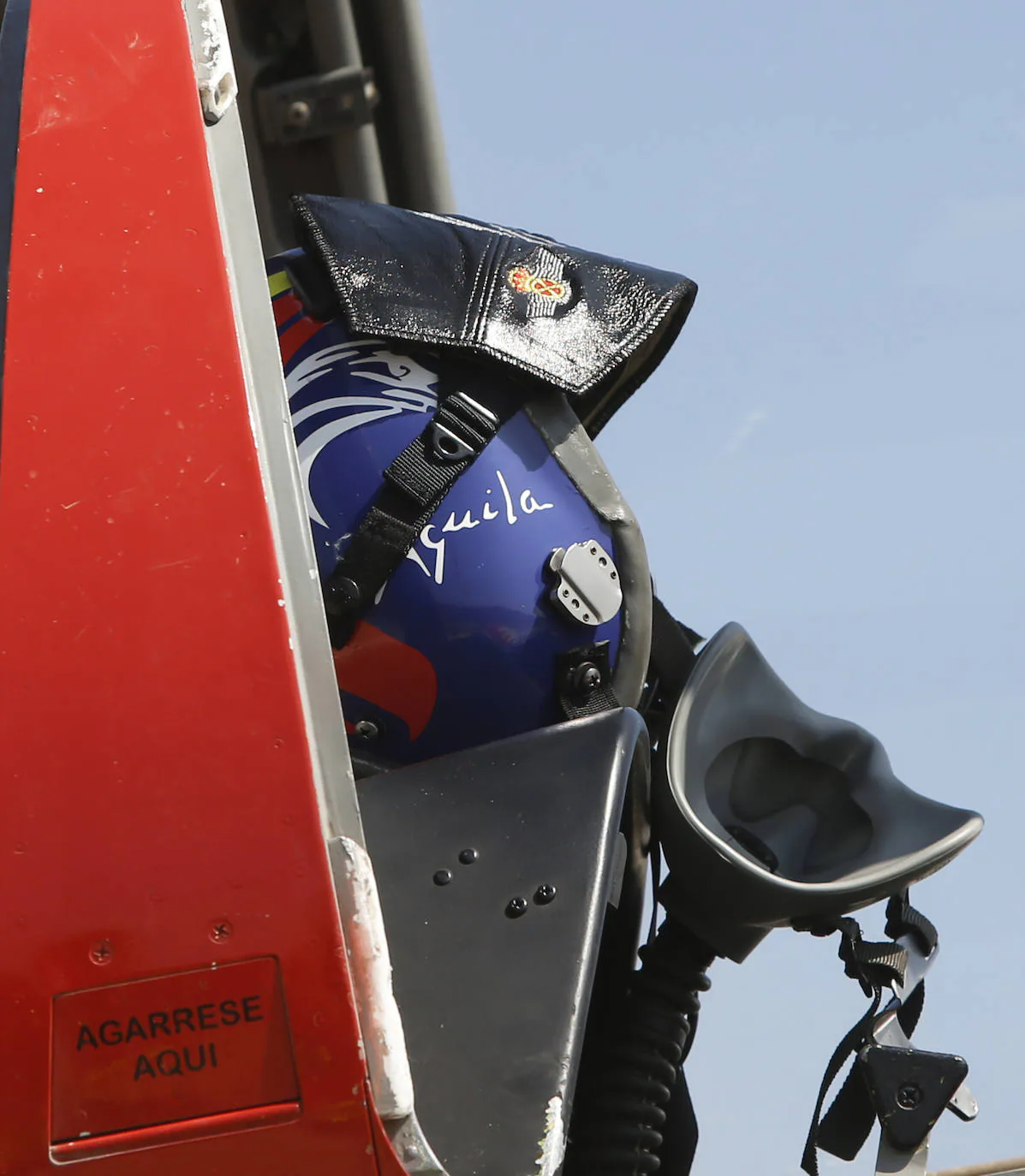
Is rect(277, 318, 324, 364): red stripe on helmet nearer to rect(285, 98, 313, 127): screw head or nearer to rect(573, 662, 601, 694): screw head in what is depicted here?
rect(573, 662, 601, 694): screw head

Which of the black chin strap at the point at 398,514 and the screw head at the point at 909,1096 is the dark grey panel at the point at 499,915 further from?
the screw head at the point at 909,1096

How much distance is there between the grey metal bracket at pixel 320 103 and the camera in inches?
141

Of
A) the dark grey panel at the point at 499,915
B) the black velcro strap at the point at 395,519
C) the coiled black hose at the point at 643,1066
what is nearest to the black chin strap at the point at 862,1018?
the coiled black hose at the point at 643,1066

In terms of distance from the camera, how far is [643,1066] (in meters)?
1.72

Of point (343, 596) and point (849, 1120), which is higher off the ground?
point (343, 596)

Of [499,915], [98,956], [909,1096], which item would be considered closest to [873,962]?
[909,1096]

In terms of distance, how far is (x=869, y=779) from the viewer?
6.54 feet

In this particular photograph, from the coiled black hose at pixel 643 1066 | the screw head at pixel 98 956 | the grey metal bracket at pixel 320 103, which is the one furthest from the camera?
the grey metal bracket at pixel 320 103

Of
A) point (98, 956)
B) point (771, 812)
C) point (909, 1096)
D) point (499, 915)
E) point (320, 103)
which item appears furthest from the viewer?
point (320, 103)

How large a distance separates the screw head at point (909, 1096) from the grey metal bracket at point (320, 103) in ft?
9.01

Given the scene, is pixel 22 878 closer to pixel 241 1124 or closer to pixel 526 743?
pixel 241 1124

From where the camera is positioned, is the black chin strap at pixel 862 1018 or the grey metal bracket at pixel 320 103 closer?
the black chin strap at pixel 862 1018

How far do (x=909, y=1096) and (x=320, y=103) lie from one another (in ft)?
9.17

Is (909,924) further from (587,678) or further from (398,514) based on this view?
(398,514)
